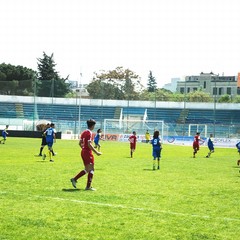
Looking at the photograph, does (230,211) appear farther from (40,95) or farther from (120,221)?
(40,95)

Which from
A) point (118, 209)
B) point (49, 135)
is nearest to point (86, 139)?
point (118, 209)

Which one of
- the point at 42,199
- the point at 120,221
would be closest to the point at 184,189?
the point at 42,199

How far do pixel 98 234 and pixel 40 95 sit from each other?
228 feet

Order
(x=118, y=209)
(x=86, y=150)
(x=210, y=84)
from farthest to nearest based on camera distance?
1. (x=210, y=84)
2. (x=86, y=150)
3. (x=118, y=209)

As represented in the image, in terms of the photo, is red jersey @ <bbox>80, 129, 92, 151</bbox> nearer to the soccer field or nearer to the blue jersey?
the soccer field

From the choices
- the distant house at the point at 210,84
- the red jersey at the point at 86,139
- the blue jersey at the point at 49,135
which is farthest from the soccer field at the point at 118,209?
the distant house at the point at 210,84

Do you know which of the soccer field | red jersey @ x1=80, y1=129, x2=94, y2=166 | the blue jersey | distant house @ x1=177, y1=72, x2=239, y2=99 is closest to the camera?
the soccer field

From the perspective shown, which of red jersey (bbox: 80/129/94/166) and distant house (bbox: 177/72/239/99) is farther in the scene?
distant house (bbox: 177/72/239/99)

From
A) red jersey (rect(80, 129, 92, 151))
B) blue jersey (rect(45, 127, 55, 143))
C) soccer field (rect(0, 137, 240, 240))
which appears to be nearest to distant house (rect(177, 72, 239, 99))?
blue jersey (rect(45, 127, 55, 143))

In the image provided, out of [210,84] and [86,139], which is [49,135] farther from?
[210,84]

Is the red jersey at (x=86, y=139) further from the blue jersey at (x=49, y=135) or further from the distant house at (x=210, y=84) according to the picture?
the distant house at (x=210, y=84)

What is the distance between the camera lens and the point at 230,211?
11055 mm

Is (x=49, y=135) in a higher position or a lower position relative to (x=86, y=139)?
lower

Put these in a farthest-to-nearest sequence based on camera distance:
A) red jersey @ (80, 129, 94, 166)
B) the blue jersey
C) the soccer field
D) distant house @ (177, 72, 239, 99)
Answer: distant house @ (177, 72, 239, 99) < the blue jersey < red jersey @ (80, 129, 94, 166) < the soccer field
